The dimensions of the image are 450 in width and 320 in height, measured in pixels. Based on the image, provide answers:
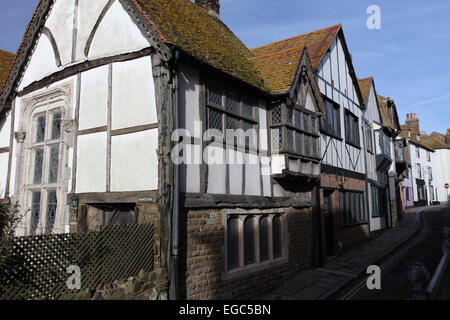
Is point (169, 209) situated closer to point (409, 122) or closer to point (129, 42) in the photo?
point (129, 42)

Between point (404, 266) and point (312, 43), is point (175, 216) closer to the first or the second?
point (404, 266)

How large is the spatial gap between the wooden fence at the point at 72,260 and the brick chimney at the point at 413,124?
4204 centimetres

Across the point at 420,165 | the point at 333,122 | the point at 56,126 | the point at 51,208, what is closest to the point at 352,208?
the point at 333,122

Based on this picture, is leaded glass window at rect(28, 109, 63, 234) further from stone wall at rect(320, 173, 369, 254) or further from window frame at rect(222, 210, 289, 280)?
stone wall at rect(320, 173, 369, 254)

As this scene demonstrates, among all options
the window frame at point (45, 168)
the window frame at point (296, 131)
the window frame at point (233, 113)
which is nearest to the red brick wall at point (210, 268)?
the window frame at point (233, 113)

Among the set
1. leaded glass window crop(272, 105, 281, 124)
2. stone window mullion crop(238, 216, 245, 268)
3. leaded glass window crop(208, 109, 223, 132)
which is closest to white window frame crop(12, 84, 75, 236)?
leaded glass window crop(208, 109, 223, 132)

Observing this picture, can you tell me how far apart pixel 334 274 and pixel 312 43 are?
9.62 metres

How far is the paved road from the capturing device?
8422 mm

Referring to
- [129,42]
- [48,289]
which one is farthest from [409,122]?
[48,289]

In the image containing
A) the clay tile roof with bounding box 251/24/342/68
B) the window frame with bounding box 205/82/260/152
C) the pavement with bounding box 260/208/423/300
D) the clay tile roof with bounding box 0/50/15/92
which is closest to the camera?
the window frame with bounding box 205/82/260/152

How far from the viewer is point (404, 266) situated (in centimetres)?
1138

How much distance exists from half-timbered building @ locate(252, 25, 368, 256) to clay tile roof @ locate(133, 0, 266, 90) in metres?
4.10

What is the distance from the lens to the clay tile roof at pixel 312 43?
43.8 ft

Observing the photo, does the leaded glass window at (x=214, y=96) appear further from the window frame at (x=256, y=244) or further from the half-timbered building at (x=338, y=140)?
the half-timbered building at (x=338, y=140)
